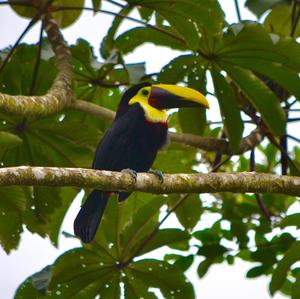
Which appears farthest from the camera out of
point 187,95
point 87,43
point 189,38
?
point 87,43

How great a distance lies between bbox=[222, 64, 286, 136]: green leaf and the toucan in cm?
23

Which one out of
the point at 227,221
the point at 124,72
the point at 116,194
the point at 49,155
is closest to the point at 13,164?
the point at 49,155

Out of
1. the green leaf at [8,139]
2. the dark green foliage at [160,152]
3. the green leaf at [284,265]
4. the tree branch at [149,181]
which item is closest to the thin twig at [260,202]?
the dark green foliage at [160,152]

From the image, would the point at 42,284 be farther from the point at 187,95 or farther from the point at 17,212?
the point at 187,95

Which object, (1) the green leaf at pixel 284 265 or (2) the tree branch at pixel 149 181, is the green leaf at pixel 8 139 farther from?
(1) the green leaf at pixel 284 265

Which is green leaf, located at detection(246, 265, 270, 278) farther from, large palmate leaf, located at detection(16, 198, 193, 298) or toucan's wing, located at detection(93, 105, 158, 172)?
toucan's wing, located at detection(93, 105, 158, 172)

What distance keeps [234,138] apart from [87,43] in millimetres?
990

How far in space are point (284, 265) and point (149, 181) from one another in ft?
3.05

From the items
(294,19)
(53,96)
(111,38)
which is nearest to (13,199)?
(53,96)

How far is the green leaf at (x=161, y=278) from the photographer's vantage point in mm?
4480

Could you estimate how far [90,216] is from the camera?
14.2 ft

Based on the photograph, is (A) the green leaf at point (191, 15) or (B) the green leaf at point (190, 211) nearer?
(A) the green leaf at point (191, 15)

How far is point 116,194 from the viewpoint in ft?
15.3

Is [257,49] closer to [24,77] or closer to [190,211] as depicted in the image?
[190,211]
